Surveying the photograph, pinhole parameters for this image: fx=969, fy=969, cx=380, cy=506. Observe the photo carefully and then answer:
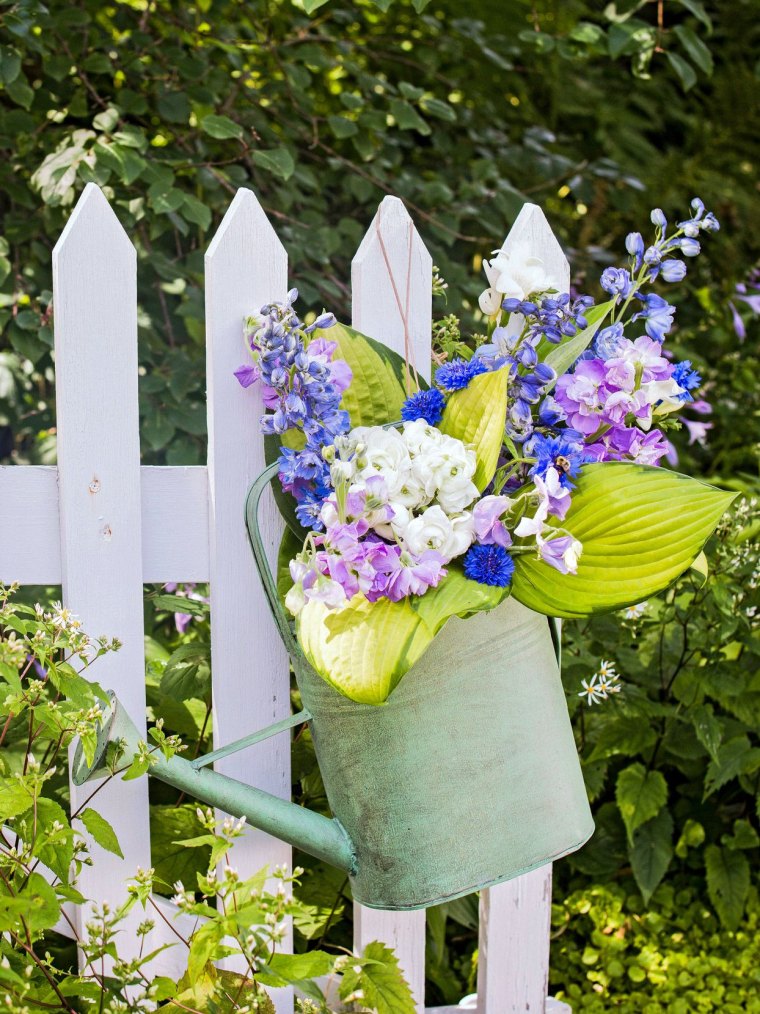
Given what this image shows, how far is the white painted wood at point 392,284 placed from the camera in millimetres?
1317

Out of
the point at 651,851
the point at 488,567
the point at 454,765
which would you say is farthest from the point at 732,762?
the point at 488,567

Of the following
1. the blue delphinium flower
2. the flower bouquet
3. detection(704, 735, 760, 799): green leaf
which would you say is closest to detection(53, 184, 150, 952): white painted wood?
the flower bouquet

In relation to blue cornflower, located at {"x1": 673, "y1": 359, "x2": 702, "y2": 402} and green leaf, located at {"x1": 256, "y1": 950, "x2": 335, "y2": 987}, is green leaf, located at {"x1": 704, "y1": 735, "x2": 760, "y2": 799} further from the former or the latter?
Result: green leaf, located at {"x1": 256, "y1": 950, "x2": 335, "y2": 987}

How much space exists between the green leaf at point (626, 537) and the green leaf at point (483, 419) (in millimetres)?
108

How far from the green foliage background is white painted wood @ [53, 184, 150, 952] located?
0.13 meters

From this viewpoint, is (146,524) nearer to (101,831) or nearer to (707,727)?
(101,831)

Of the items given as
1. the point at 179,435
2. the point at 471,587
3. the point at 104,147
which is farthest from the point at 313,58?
the point at 471,587

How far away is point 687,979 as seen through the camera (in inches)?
67.9

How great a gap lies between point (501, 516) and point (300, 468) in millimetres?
222

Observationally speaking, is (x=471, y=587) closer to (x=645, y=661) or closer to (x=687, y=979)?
(x=645, y=661)

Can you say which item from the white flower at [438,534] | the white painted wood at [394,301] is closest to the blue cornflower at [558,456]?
the white flower at [438,534]

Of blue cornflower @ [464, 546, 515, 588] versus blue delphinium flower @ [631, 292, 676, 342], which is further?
blue delphinium flower @ [631, 292, 676, 342]

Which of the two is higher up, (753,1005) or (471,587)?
(471,587)

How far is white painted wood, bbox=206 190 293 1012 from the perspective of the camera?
1.26 meters
